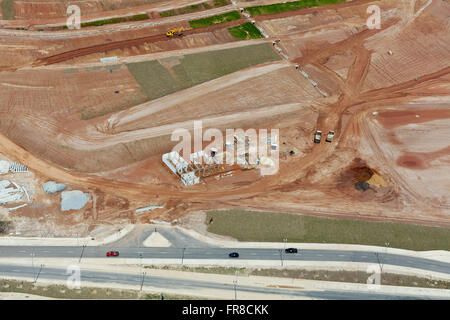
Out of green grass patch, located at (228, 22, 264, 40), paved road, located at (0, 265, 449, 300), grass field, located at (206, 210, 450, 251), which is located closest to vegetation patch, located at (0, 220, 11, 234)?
paved road, located at (0, 265, 449, 300)

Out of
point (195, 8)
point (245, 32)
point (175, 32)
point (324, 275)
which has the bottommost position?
point (324, 275)

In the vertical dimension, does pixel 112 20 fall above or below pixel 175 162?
above

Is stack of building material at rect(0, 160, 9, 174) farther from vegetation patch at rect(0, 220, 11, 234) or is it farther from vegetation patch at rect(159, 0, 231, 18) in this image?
vegetation patch at rect(159, 0, 231, 18)

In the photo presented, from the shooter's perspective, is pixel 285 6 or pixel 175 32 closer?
pixel 175 32

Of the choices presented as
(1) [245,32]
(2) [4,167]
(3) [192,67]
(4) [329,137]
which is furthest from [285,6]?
(2) [4,167]

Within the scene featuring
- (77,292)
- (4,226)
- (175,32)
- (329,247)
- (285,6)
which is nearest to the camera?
(77,292)

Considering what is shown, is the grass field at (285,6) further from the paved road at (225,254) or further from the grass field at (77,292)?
the grass field at (77,292)

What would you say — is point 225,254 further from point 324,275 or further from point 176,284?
point 324,275
